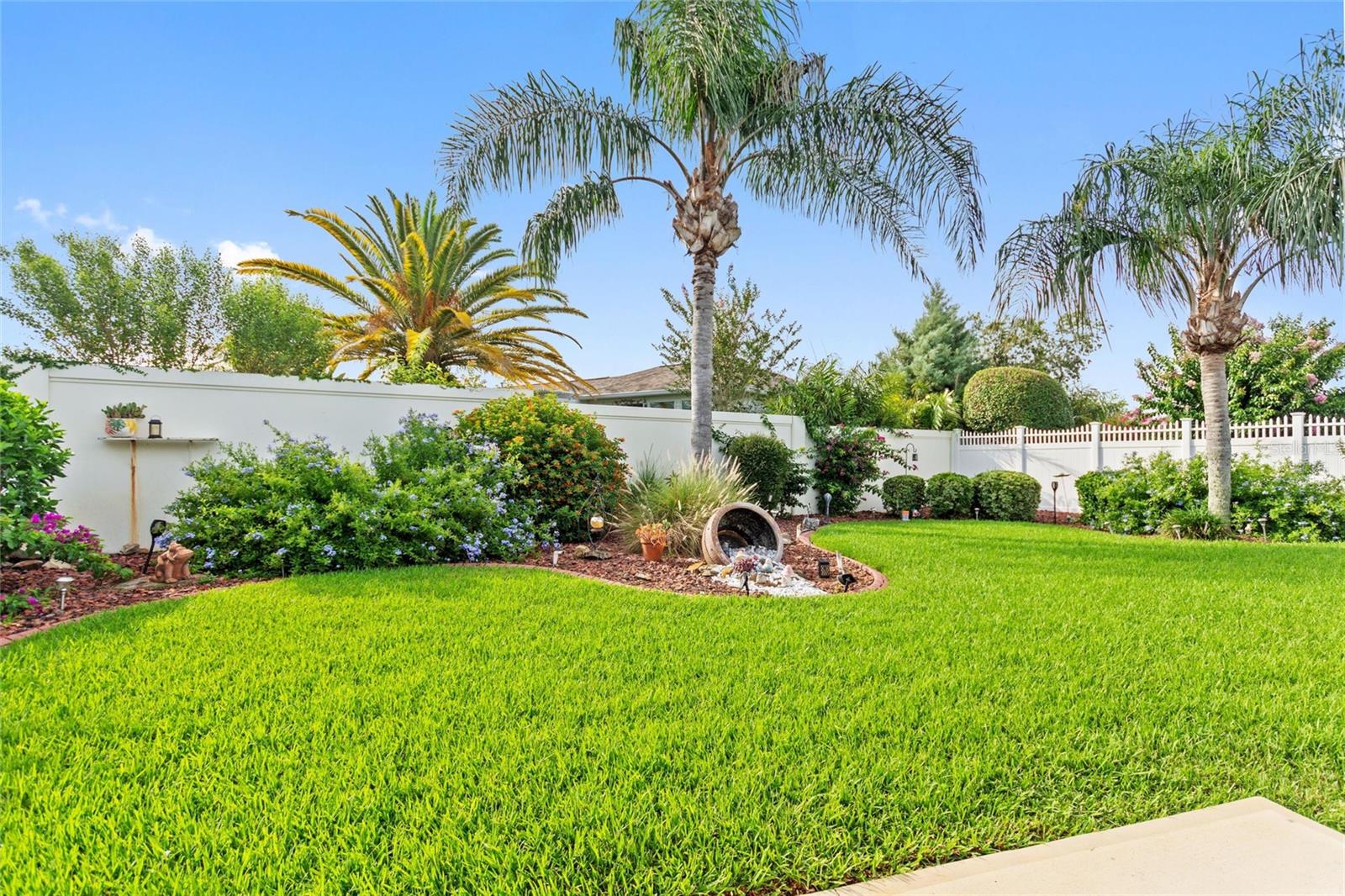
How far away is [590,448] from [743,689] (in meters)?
5.17

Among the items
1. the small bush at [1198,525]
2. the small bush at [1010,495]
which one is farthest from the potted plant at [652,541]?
the small bush at [1198,525]

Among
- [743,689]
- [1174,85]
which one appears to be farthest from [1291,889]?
[1174,85]

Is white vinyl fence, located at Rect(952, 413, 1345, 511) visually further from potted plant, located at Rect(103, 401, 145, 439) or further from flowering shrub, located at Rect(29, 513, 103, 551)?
potted plant, located at Rect(103, 401, 145, 439)

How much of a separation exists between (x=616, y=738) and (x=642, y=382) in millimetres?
21963

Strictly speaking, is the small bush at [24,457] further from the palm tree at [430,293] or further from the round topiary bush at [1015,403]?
the round topiary bush at [1015,403]

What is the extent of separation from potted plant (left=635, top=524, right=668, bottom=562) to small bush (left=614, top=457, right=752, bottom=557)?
6.6 inches

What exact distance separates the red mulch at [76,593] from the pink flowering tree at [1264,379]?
51.3ft

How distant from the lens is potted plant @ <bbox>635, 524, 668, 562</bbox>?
645 centimetres

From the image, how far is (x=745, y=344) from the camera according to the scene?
18359 mm

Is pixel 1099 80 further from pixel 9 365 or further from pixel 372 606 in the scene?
pixel 9 365

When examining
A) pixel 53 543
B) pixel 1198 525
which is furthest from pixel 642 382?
pixel 53 543

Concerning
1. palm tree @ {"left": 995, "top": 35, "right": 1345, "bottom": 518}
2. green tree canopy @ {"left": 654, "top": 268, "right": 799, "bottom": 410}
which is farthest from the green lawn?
green tree canopy @ {"left": 654, "top": 268, "right": 799, "bottom": 410}

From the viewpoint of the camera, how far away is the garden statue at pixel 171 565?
204 inches

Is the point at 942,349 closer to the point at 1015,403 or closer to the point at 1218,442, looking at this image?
the point at 1015,403
